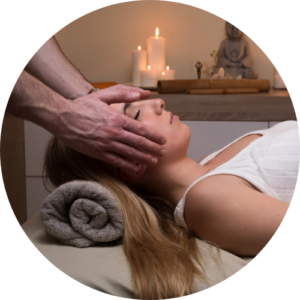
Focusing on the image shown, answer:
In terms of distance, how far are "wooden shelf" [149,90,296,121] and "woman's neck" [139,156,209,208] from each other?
2.57ft

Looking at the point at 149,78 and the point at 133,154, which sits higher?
the point at 149,78

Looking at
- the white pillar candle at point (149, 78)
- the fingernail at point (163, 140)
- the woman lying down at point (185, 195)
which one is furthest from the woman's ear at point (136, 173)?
the white pillar candle at point (149, 78)

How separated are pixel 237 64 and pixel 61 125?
5.41ft

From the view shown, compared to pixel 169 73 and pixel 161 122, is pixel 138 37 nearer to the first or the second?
pixel 169 73

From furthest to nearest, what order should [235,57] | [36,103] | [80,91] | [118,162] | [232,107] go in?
[235,57] < [232,107] < [80,91] < [118,162] < [36,103]

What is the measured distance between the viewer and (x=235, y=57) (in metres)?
2.31

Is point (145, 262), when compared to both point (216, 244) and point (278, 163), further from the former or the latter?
point (278, 163)

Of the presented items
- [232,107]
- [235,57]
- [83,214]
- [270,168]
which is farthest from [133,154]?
[235,57]

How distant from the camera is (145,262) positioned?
0.87 metres

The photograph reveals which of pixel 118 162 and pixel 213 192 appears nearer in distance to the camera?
pixel 213 192

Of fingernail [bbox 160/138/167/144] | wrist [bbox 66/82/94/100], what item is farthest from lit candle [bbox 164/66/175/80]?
fingernail [bbox 160/138/167/144]

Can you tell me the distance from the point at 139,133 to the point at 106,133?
0.33ft

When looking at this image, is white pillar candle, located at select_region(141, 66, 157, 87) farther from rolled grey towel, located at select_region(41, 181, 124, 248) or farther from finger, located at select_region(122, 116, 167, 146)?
rolled grey towel, located at select_region(41, 181, 124, 248)

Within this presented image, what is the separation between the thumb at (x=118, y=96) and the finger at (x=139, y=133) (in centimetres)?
8
